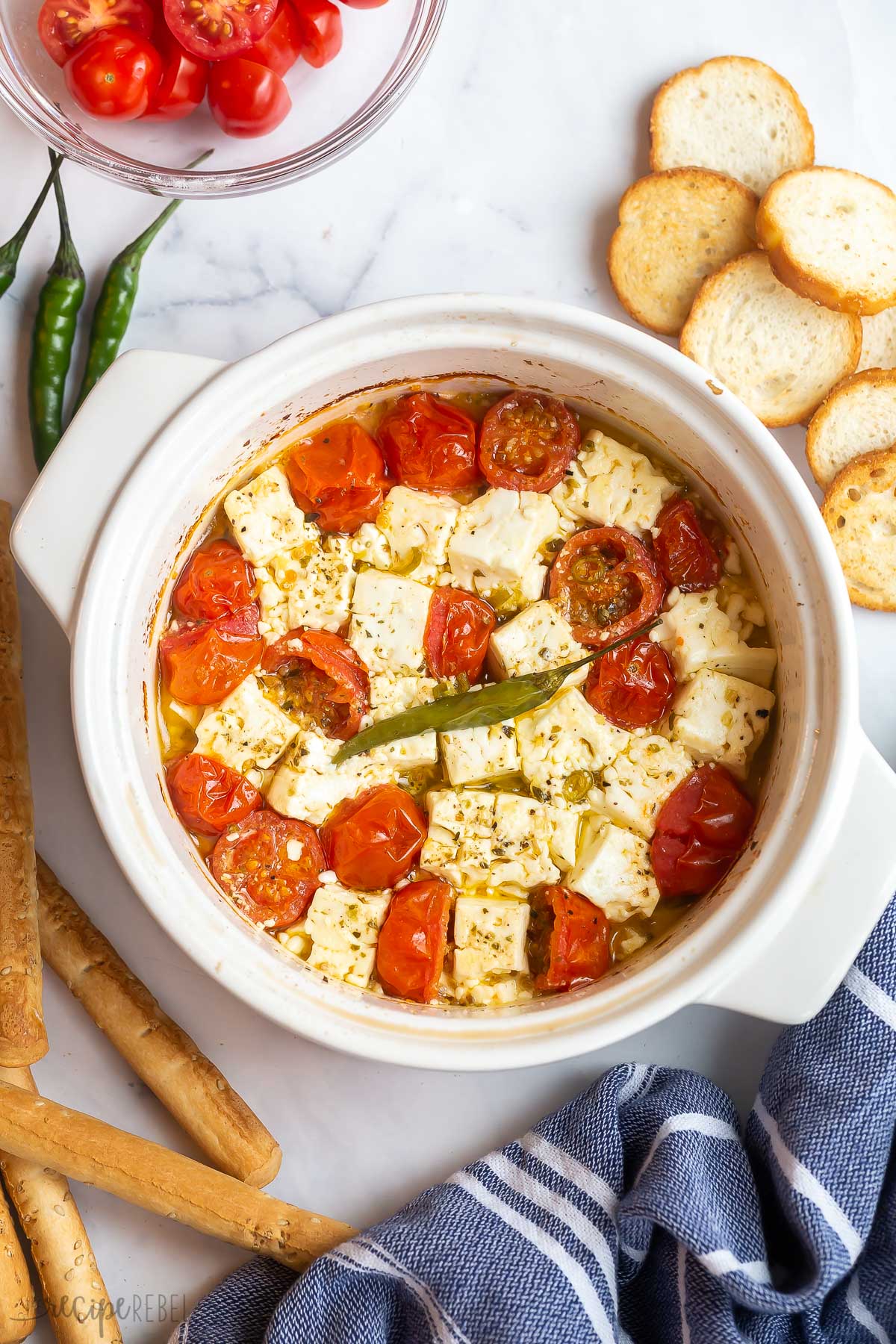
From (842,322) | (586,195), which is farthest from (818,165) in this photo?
(586,195)

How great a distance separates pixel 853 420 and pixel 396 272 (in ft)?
3.52

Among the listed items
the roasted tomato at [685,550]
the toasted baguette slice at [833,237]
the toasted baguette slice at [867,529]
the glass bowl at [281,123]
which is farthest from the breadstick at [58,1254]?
the toasted baguette slice at [833,237]

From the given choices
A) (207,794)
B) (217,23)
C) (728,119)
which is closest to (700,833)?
(207,794)

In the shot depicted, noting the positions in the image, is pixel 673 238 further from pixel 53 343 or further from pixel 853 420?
pixel 53 343

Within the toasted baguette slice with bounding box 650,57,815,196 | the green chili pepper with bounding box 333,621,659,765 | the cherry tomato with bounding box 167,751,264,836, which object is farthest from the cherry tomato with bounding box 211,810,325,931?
the toasted baguette slice with bounding box 650,57,815,196

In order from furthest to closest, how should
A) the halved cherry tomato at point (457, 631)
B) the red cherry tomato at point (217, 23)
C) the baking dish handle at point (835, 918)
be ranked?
the halved cherry tomato at point (457, 631)
the red cherry tomato at point (217, 23)
the baking dish handle at point (835, 918)

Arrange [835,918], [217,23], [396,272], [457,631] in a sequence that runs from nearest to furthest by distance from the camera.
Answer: [835,918], [217,23], [457,631], [396,272]

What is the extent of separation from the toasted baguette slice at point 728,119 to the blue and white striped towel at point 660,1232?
5.58ft

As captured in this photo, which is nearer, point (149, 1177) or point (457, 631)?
point (149, 1177)

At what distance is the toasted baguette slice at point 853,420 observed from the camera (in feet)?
7.73

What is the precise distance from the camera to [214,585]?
87.4 inches

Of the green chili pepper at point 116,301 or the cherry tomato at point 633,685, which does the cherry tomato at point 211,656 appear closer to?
the green chili pepper at point 116,301

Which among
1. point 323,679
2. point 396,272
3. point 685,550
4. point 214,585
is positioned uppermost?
point 396,272

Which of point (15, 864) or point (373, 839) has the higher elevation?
point (373, 839)
